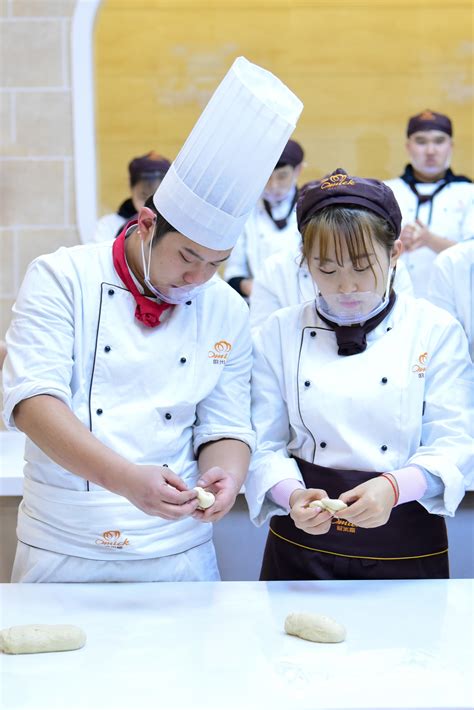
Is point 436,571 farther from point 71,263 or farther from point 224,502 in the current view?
point 71,263

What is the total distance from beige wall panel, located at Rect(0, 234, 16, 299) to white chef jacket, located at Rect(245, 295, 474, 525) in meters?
2.60

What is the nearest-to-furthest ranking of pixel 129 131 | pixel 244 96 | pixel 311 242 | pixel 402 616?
pixel 402 616
pixel 244 96
pixel 311 242
pixel 129 131

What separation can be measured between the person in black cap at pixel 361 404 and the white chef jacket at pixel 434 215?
1851mm

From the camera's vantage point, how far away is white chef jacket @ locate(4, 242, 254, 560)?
151 centimetres

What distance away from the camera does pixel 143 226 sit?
1571mm

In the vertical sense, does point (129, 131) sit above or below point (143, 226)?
above

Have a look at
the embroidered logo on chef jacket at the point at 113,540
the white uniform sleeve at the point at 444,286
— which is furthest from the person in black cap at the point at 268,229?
the embroidered logo on chef jacket at the point at 113,540

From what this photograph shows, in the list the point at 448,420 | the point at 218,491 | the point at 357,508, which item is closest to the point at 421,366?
the point at 448,420

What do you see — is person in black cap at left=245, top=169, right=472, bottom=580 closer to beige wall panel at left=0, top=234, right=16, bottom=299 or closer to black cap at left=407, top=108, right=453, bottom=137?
black cap at left=407, top=108, right=453, bottom=137

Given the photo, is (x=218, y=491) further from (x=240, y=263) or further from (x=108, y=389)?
(x=240, y=263)

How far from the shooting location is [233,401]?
162 centimetres

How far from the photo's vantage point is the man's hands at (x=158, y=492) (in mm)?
1354

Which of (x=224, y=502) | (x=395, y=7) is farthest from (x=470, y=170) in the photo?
(x=224, y=502)

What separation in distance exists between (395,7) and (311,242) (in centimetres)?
299
